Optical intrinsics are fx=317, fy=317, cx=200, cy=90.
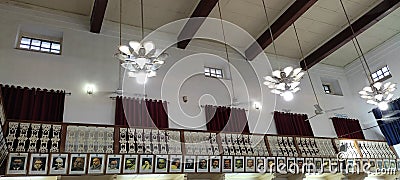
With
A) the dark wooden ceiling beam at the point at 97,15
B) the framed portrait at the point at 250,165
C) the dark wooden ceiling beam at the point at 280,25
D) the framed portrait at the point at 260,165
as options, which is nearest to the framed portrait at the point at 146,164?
the framed portrait at the point at 250,165

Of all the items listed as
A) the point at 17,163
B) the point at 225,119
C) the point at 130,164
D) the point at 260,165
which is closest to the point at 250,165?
the point at 260,165

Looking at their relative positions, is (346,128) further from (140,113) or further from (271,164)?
(140,113)

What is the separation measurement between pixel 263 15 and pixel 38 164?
25.3ft

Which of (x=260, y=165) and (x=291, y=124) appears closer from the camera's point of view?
(x=260, y=165)

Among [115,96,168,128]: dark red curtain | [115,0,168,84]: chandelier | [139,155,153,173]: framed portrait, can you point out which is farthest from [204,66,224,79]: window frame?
[115,0,168,84]: chandelier

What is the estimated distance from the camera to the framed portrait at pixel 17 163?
6492 mm

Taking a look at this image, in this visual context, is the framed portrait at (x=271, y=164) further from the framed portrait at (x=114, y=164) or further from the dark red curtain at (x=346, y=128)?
the framed portrait at (x=114, y=164)

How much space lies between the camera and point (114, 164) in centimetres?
742

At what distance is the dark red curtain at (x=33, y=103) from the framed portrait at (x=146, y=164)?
2308 mm

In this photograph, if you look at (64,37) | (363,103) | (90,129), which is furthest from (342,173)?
(64,37)

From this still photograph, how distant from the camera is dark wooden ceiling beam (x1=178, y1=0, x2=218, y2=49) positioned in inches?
361

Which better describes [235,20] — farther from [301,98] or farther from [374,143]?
[374,143]

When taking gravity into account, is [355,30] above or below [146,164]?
above

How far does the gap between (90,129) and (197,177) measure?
347 cm
